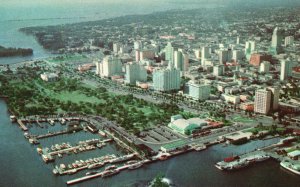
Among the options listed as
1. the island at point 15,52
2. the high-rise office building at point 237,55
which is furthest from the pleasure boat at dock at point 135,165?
the island at point 15,52

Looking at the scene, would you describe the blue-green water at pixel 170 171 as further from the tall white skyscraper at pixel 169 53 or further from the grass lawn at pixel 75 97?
the tall white skyscraper at pixel 169 53

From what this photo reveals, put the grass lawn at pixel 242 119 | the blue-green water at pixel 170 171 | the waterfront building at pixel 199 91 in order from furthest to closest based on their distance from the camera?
the waterfront building at pixel 199 91 → the grass lawn at pixel 242 119 → the blue-green water at pixel 170 171

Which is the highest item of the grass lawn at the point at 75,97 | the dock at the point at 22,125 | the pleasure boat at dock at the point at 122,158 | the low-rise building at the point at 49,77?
the low-rise building at the point at 49,77

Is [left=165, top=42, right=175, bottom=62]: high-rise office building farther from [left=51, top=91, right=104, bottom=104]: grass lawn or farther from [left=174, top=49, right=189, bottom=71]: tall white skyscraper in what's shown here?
[left=51, top=91, right=104, bottom=104]: grass lawn

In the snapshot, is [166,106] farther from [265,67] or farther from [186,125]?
[265,67]

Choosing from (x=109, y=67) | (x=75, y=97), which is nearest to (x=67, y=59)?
(x=109, y=67)

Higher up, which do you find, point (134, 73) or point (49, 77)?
point (134, 73)
